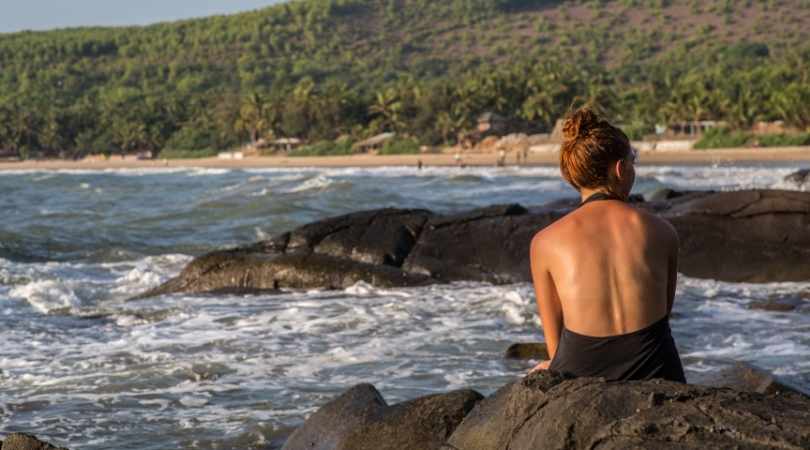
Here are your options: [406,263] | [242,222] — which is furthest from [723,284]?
[242,222]

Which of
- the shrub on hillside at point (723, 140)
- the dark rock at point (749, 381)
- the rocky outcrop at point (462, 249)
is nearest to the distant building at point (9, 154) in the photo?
the shrub on hillside at point (723, 140)

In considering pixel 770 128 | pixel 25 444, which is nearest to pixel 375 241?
pixel 25 444

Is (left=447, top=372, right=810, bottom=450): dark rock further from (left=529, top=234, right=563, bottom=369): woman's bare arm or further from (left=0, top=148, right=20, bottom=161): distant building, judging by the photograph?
(left=0, top=148, right=20, bottom=161): distant building

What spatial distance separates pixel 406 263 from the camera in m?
14.5

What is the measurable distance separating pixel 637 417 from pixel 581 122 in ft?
3.25

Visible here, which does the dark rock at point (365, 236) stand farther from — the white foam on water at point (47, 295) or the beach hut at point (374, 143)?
the beach hut at point (374, 143)

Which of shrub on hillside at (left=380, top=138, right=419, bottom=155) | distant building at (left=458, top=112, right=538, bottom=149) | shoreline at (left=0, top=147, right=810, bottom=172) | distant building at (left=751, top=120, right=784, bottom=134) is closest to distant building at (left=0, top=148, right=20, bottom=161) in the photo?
shoreline at (left=0, top=147, right=810, bottom=172)

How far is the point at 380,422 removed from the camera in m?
5.44

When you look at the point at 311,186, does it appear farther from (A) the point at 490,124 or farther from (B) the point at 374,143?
(B) the point at 374,143

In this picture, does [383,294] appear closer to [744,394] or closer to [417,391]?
[417,391]

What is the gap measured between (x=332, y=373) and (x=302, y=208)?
22.1 m

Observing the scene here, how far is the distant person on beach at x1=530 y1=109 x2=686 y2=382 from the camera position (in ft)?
12.8

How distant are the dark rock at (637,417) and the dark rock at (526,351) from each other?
5.50m

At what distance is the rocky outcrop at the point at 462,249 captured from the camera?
1408cm
